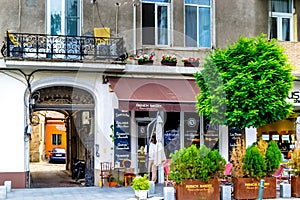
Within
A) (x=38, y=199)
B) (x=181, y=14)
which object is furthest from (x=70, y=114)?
(x=38, y=199)

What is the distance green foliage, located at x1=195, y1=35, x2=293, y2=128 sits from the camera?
1662 centimetres

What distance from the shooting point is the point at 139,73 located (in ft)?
65.6

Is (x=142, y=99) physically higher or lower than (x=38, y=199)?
higher

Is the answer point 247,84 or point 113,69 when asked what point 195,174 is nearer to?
point 247,84

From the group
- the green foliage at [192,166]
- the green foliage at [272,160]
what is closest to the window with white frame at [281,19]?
the green foliage at [272,160]

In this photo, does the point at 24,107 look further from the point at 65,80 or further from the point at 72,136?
the point at 72,136

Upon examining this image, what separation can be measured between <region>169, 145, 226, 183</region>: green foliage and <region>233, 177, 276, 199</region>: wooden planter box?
0.86 meters

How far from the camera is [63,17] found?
19734mm

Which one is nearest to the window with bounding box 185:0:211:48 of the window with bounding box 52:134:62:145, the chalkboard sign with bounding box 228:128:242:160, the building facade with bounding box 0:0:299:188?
the building facade with bounding box 0:0:299:188

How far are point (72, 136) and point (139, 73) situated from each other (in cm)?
782

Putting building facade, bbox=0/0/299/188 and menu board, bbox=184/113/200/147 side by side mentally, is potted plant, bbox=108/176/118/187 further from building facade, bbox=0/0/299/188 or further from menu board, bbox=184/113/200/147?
menu board, bbox=184/113/200/147

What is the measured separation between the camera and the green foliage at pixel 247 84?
16625 millimetres

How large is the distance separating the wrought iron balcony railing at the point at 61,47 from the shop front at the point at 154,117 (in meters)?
1.10

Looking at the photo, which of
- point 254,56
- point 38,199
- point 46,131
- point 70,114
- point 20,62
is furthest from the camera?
point 46,131
